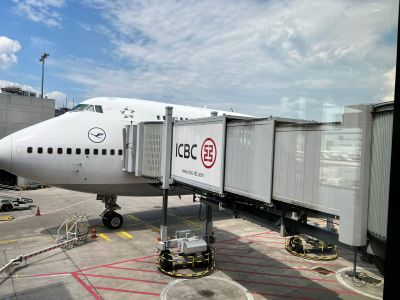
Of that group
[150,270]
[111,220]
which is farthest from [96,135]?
[150,270]

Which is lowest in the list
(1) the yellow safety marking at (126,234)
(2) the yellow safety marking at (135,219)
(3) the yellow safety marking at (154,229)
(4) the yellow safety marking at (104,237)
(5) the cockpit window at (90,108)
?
(2) the yellow safety marking at (135,219)

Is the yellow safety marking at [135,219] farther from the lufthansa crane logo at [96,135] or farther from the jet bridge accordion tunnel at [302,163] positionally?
the jet bridge accordion tunnel at [302,163]

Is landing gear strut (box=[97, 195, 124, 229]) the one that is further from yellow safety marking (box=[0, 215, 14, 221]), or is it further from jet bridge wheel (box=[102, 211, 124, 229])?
yellow safety marking (box=[0, 215, 14, 221])

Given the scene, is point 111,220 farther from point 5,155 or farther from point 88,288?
point 88,288

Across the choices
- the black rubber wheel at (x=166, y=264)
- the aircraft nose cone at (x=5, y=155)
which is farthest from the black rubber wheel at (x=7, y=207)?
the black rubber wheel at (x=166, y=264)

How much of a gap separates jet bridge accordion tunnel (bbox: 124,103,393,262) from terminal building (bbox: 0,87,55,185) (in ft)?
126

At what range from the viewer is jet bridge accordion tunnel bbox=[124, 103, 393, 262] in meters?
4.97

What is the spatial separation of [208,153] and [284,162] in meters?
3.88

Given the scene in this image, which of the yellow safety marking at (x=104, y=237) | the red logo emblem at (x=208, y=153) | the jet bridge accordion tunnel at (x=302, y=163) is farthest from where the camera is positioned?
the yellow safety marking at (x=104, y=237)

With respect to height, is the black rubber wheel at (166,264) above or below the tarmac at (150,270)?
above

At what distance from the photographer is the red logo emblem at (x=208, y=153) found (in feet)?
36.2

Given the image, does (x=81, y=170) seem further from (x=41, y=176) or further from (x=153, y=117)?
(x=153, y=117)

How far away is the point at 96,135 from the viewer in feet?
64.2

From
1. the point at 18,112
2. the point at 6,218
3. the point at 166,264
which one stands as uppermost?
the point at 18,112
